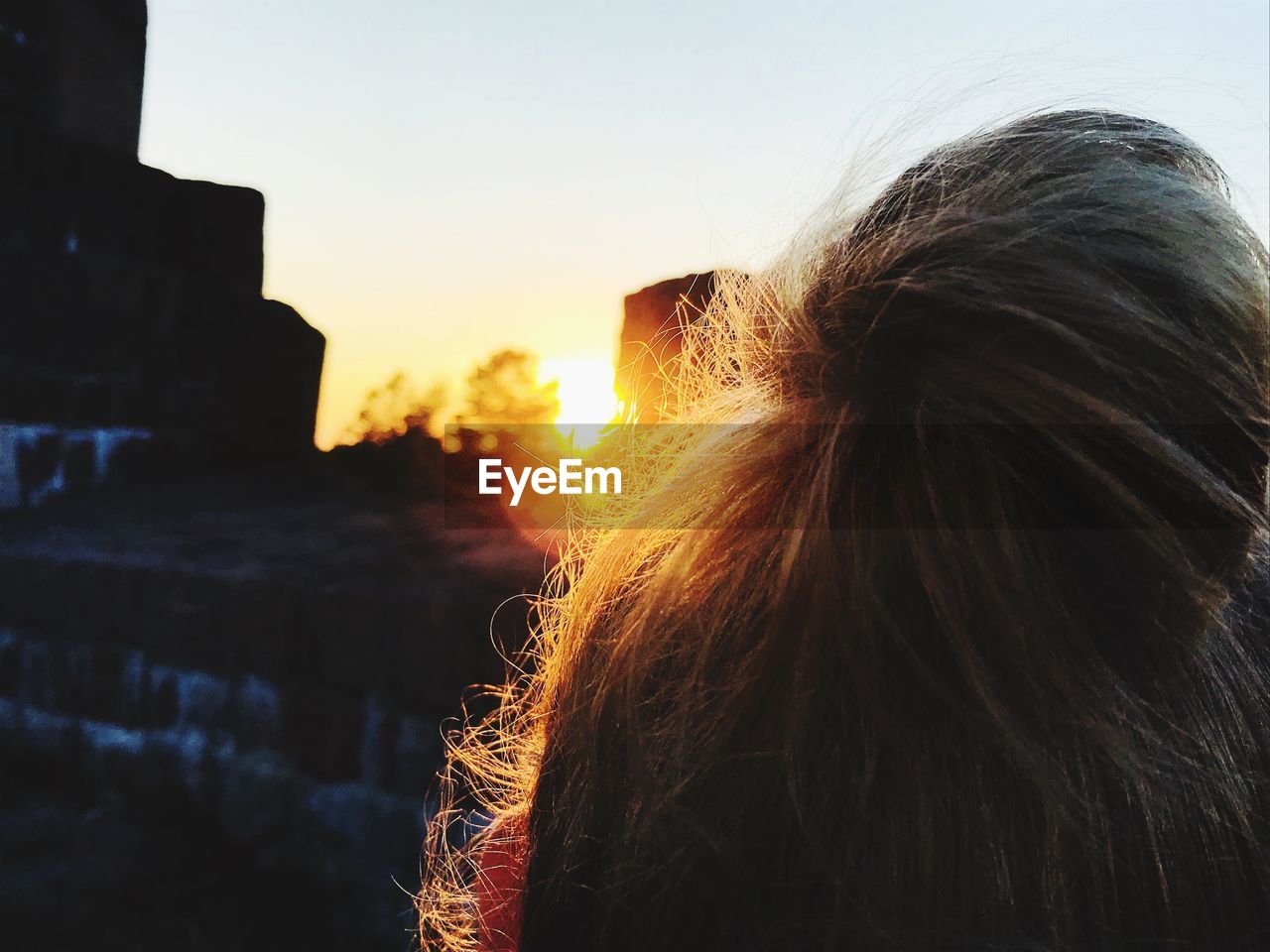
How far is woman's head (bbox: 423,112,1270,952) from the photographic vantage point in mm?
381

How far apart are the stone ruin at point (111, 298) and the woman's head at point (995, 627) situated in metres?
3.93

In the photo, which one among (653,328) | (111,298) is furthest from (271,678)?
(111,298)

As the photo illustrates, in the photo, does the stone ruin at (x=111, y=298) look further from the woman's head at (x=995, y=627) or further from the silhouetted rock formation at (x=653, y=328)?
the woman's head at (x=995, y=627)

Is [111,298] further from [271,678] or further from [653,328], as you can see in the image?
[653,328]

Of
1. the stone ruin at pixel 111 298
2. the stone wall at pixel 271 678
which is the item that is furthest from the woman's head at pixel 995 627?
the stone ruin at pixel 111 298

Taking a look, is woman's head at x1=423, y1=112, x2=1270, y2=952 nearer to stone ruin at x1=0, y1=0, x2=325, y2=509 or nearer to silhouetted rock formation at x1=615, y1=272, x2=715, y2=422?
silhouetted rock formation at x1=615, y1=272, x2=715, y2=422

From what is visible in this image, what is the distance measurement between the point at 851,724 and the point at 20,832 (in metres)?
2.94

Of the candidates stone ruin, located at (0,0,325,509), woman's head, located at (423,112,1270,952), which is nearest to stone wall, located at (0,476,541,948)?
stone ruin, located at (0,0,325,509)

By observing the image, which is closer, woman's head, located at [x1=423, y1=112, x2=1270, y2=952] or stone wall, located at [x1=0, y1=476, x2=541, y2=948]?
woman's head, located at [x1=423, y1=112, x2=1270, y2=952]

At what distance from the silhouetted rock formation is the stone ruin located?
2.88 meters

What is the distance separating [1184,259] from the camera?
40 cm

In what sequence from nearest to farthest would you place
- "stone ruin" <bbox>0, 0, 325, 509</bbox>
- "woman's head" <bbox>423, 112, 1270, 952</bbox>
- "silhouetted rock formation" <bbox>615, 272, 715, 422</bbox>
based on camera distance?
"woman's head" <bbox>423, 112, 1270, 952</bbox> → "silhouetted rock formation" <bbox>615, 272, 715, 422</bbox> → "stone ruin" <bbox>0, 0, 325, 509</bbox>

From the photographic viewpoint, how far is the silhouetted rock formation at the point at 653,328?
1.22m

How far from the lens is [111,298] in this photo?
380cm
